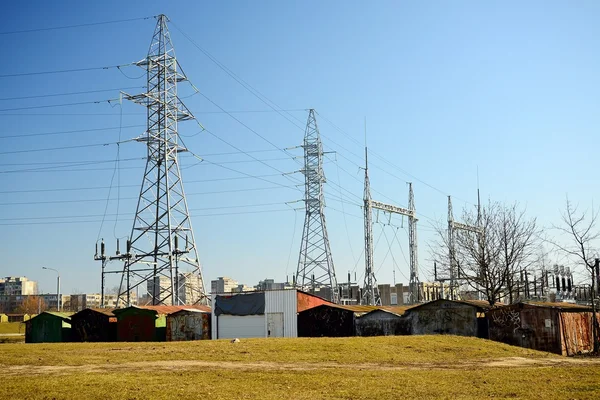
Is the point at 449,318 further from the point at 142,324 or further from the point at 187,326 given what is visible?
the point at 142,324

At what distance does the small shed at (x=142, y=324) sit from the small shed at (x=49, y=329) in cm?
575

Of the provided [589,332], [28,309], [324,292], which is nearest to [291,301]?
[589,332]

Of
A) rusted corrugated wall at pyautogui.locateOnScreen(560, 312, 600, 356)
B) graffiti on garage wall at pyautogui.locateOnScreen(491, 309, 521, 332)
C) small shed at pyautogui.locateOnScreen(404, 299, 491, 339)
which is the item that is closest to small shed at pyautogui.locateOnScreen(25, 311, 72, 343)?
small shed at pyautogui.locateOnScreen(404, 299, 491, 339)

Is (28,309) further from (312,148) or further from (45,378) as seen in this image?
(45,378)

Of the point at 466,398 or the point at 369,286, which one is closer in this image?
the point at 466,398

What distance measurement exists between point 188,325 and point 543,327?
26259 mm

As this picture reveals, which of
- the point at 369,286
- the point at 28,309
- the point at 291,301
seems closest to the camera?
the point at 291,301

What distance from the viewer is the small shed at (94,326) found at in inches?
A: 1994

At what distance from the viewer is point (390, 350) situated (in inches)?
1255

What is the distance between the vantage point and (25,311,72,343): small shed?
2041 inches

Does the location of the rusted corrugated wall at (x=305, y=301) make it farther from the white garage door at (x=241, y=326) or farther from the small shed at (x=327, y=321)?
the white garage door at (x=241, y=326)

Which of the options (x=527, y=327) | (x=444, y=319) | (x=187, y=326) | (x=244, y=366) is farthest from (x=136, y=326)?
(x=527, y=327)

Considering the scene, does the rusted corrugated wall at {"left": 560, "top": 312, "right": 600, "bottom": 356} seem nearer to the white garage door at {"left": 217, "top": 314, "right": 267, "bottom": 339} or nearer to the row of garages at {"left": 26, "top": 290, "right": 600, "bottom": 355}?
the row of garages at {"left": 26, "top": 290, "right": 600, "bottom": 355}

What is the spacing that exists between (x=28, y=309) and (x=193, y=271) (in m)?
132
